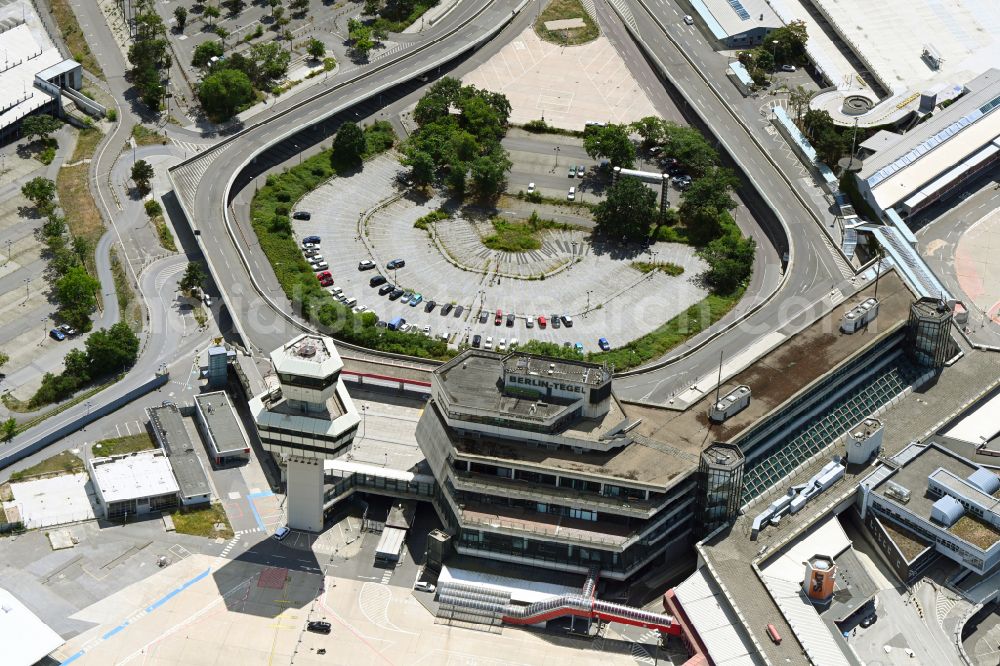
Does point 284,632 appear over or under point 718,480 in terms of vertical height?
over

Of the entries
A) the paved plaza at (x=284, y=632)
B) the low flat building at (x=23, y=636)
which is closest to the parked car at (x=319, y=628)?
the paved plaza at (x=284, y=632)

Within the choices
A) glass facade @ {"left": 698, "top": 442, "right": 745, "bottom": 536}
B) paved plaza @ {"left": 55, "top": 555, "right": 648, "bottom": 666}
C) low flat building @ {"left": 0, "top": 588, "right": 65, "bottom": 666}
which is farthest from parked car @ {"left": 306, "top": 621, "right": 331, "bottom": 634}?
glass facade @ {"left": 698, "top": 442, "right": 745, "bottom": 536}

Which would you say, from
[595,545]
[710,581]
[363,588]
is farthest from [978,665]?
[363,588]

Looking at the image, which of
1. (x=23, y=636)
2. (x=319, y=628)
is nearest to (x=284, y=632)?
(x=319, y=628)

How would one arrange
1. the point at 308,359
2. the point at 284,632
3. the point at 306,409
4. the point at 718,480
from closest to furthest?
the point at 284,632
the point at 308,359
the point at 718,480
the point at 306,409

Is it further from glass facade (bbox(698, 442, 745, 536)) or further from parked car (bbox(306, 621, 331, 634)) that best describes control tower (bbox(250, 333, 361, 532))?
glass facade (bbox(698, 442, 745, 536))

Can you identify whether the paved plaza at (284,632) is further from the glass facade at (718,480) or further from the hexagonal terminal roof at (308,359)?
the hexagonal terminal roof at (308,359)

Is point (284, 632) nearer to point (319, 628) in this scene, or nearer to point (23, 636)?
point (319, 628)
